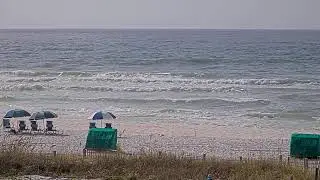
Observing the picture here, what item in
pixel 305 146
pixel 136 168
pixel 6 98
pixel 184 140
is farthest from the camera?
pixel 6 98

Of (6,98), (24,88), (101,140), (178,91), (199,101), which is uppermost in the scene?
(178,91)

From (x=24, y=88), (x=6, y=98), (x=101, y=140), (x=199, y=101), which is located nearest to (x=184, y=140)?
(x=101, y=140)

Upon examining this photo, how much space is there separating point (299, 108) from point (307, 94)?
5.71 meters

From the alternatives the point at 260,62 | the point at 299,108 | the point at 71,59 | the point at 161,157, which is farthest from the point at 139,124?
the point at 71,59

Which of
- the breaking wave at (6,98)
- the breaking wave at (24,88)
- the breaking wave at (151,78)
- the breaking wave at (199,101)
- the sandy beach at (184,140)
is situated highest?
the breaking wave at (151,78)

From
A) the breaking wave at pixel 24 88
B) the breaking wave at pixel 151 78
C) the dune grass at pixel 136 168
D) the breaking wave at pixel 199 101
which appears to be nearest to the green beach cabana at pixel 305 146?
the dune grass at pixel 136 168

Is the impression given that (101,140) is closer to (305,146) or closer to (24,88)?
(305,146)

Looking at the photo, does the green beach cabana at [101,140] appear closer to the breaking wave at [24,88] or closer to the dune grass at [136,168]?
the dune grass at [136,168]

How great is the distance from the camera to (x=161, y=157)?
1280 centimetres

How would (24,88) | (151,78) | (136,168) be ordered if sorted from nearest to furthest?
(136,168)
(24,88)
(151,78)

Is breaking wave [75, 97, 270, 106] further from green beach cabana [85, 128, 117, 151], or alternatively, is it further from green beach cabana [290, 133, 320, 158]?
green beach cabana [85, 128, 117, 151]

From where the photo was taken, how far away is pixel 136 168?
39.2ft

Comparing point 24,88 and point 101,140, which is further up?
point 24,88

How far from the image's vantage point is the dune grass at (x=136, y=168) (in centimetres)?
1137
